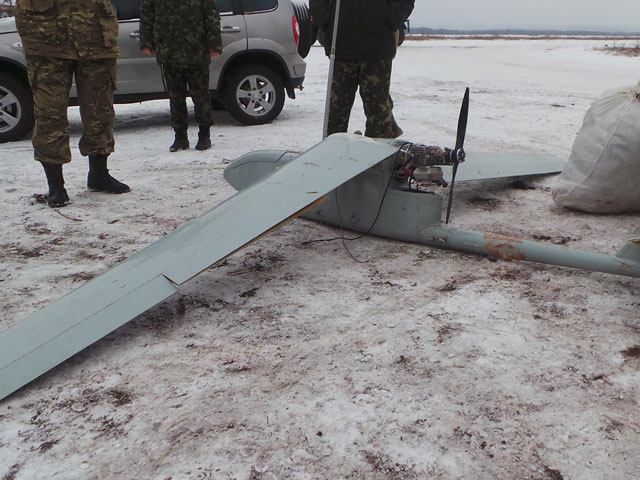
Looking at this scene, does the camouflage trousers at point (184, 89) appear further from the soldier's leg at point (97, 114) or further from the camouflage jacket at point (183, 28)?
the soldier's leg at point (97, 114)

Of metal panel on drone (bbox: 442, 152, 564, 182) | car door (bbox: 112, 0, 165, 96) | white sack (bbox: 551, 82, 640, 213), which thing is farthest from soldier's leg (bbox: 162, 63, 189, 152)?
white sack (bbox: 551, 82, 640, 213)

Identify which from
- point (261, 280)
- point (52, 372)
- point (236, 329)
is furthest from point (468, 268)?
point (52, 372)

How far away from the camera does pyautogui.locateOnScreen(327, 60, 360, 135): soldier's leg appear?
194 inches

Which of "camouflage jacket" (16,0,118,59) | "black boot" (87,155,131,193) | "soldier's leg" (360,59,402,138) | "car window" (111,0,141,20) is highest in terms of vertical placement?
"car window" (111,0,141,20)

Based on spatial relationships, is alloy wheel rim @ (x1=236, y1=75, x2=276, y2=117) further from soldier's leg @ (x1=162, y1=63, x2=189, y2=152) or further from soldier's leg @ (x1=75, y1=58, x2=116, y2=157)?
soldier's leg @ (x1=75, y1=58, x2=116, y2=157)

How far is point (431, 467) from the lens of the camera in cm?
170

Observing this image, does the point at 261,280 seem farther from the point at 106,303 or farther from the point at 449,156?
the point at 449,156

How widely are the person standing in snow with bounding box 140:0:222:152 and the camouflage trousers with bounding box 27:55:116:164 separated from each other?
4.76 ft

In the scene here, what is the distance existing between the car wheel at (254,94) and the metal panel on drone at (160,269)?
4.72 m

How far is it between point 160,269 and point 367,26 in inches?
127

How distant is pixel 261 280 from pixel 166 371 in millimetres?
908

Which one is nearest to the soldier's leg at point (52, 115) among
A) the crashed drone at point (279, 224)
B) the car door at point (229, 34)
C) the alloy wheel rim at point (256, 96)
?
the crashed drone at point (279, 224)

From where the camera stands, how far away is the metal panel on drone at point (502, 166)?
169 inches

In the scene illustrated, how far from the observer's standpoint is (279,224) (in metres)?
2.67
